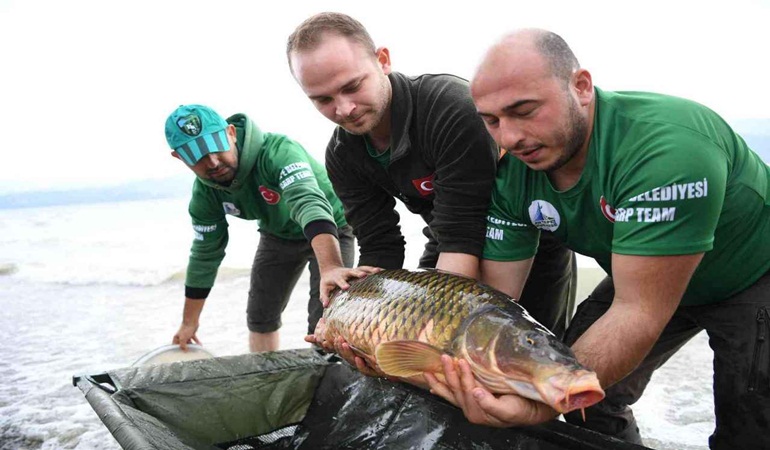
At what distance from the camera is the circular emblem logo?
8.43 feet

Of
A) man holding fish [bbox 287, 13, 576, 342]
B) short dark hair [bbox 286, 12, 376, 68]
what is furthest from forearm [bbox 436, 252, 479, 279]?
short dark hair [bbox 286, 12, 376, 68]

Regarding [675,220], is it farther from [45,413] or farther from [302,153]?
[45,413]

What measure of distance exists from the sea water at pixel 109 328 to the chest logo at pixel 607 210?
4.41 feet

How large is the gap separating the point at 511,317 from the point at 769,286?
0.77m

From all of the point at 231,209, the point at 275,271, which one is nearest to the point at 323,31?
the point at 231,209

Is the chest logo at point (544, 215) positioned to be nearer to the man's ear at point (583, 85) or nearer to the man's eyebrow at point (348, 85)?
the man's ear at point (583, 85)

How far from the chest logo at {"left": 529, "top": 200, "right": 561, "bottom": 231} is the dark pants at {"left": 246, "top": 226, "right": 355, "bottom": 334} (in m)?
1.57

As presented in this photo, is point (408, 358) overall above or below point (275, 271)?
above

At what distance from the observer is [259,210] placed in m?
3.01

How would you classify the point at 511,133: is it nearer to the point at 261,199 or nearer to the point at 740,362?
the point at 740,362

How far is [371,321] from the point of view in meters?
1.54

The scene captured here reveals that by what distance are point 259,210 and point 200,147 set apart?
51cm

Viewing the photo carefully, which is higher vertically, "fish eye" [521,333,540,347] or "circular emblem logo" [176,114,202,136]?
"circular emblem logo" [176,114,202,136]

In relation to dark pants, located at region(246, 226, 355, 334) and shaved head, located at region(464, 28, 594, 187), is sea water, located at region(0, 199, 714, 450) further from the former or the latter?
shaved head, located at region(464, 28, 594, 187)
